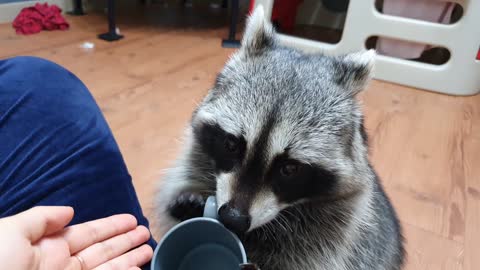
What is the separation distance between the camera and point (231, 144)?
0.84m

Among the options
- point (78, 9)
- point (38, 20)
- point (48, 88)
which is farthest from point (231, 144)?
point (78, 9)

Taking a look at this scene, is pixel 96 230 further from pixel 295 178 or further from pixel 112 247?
pixel 295 178

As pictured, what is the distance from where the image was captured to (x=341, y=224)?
98 cm

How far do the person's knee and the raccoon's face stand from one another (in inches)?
11.0

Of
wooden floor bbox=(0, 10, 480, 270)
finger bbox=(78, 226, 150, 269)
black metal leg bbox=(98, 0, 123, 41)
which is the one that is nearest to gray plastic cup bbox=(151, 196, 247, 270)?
finger bbox=(78, 226, 150, 269)

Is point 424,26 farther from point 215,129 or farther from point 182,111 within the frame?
point 215,129

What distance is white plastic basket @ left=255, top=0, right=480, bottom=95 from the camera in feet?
8.09

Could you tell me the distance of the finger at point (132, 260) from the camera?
0.80 metres

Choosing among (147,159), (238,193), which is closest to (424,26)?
(147,159)

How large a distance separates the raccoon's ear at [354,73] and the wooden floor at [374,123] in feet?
1.00

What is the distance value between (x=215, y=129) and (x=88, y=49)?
2032 millimetres

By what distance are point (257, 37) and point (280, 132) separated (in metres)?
0.30

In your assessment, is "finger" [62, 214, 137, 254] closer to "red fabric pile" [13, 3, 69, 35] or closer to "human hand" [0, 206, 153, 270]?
"human hand" [0, 206, 153, 270]

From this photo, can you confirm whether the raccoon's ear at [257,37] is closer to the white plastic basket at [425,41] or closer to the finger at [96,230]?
the finger at [96,230]
